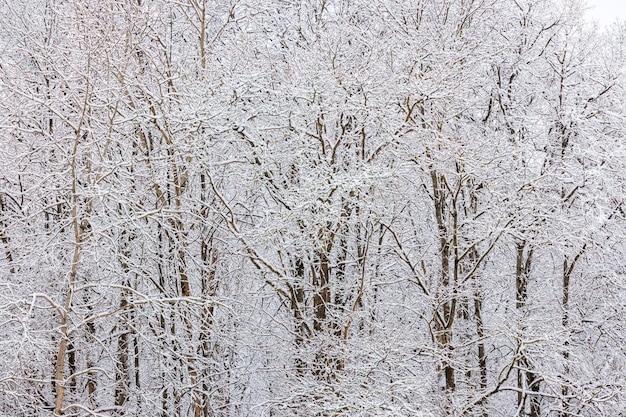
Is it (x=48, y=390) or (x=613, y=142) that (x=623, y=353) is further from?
(x=48, y=390)

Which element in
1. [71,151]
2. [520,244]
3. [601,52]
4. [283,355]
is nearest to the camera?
[71,151]

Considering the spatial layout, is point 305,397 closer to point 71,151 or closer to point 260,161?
point 260,161

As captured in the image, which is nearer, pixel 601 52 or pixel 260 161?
pixel 260 161

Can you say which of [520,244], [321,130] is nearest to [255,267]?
[321,130]

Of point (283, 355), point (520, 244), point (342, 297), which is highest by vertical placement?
point (520, 244)

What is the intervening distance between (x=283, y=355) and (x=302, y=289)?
1549 mm

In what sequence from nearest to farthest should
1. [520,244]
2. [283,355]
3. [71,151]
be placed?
[71,151]
[283,355]
[520,244]

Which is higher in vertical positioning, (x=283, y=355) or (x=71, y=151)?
(x=71, y=151)

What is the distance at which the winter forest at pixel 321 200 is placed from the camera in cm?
1034

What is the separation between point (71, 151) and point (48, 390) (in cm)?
587

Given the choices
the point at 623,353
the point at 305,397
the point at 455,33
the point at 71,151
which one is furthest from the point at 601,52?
the point at 71,151

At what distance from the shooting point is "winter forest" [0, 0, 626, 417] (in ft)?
33.9

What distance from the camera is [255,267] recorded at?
13.0 metres

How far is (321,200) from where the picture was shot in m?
11.4
